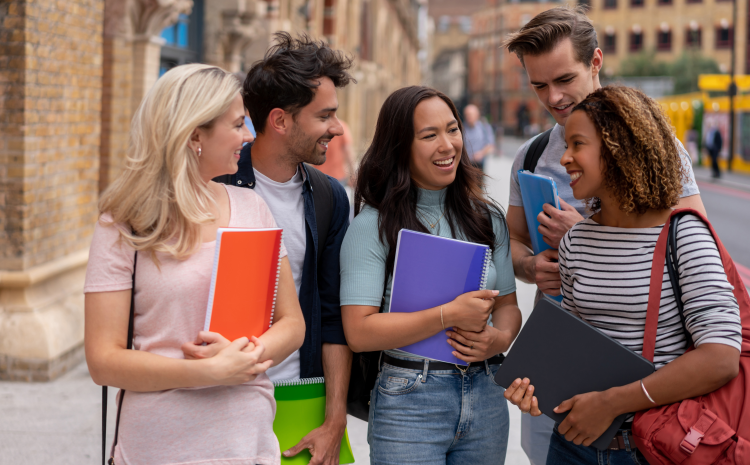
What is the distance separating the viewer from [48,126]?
514cm

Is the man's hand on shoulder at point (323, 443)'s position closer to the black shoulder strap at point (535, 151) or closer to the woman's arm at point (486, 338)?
the woman's arm at point (486, 338)

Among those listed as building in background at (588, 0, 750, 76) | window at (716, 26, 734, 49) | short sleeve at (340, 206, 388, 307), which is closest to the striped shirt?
Result: short sleeve at (340, 206, 388, 307)

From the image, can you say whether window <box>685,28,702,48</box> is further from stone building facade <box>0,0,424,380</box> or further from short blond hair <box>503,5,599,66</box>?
short blond hair <box>503,5,599,66</box>

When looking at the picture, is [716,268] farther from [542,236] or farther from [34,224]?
[34,224]

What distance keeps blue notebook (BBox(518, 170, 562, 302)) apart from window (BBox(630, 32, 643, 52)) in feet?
223

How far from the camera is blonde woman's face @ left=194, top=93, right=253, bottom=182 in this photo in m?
1.86

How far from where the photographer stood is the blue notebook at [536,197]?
2.43 m

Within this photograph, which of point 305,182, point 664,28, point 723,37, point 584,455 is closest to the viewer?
point 584,455

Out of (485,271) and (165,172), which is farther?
(485,271)

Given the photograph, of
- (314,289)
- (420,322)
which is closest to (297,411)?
(314,289)

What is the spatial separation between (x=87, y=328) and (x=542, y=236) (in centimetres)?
162

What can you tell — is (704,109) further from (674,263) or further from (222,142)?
(222,142)

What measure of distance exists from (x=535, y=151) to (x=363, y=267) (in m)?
1.06

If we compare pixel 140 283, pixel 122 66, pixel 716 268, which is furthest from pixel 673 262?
pixel 122 66
